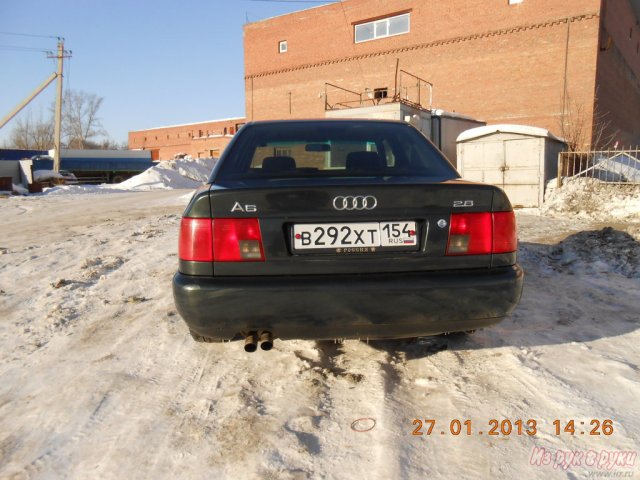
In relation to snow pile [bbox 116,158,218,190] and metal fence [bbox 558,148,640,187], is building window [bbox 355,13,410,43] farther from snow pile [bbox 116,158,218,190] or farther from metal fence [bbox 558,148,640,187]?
metal fence [bbox 558,148,640,187]

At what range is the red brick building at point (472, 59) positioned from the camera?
19.4 metres

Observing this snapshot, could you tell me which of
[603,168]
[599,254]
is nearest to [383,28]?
[603,168]

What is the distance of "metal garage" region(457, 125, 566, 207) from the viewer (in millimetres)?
11758

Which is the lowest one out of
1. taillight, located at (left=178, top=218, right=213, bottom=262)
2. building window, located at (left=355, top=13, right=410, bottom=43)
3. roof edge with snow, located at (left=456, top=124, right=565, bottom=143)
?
taillight, located at (left=178, top=218, right=213, bottom=262)

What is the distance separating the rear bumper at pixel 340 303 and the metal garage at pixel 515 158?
35.1 feet

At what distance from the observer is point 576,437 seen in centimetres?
191

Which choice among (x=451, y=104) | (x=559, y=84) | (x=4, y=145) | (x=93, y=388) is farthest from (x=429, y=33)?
(x=4, y=145)

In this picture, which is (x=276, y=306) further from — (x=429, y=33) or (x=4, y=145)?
(x=4, y=145)

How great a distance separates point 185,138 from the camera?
193 ft

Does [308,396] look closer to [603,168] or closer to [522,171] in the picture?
[522,171]

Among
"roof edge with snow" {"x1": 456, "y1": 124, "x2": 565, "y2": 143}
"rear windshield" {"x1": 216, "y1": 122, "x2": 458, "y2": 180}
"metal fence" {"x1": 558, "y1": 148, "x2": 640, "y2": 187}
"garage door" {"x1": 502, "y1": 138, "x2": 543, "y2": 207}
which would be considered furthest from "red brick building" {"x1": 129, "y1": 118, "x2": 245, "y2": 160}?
"rear windshield" {"x1": 216, "y1": 122, "x2": 458, "y2": 180}

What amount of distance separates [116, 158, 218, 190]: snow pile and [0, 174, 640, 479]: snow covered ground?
75.1 ft

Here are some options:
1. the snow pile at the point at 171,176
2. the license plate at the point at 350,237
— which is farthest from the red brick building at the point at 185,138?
the license plate at the point at 350,237

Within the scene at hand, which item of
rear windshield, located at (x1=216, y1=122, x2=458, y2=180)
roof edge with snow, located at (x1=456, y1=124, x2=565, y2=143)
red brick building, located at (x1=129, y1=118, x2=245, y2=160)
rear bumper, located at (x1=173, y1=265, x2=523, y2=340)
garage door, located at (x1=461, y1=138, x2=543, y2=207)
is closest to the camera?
rear bumper, located at (x1=173, y1=265, x2=523, y2=340)
